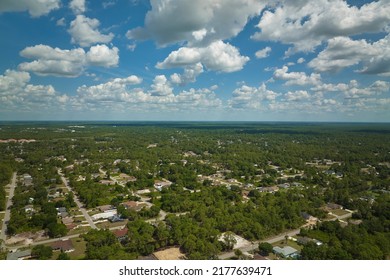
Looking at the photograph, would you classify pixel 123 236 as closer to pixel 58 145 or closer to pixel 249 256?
pixel 249 256

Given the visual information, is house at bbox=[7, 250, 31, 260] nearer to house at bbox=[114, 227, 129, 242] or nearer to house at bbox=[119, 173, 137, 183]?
house at bbox=[114, 227, 129, 242]

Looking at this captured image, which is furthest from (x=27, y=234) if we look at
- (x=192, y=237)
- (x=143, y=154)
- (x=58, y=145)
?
(x=58, y=145)

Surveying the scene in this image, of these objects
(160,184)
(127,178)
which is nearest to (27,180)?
(127,178)

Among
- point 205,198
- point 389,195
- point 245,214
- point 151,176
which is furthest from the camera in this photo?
point 151,176

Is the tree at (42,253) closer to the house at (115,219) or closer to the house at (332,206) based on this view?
the house at (115,219)

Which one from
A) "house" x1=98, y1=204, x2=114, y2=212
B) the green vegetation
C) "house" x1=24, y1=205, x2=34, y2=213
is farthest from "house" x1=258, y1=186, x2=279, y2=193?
"house" x1=24, y1=205, x2=34, y2=213

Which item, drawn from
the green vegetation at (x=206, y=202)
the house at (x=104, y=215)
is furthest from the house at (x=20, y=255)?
the house at (x=104, y=215)
